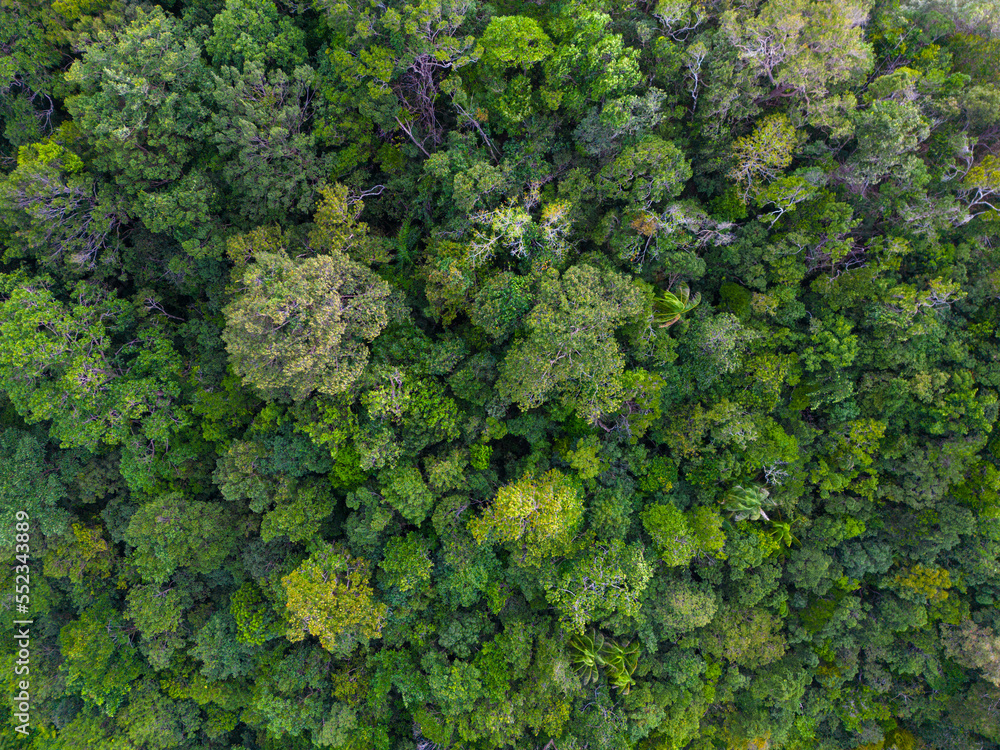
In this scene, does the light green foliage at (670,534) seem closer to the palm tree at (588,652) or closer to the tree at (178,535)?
the palm tree at (588,652)

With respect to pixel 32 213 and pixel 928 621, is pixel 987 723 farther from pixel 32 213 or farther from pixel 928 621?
pixel 32 213

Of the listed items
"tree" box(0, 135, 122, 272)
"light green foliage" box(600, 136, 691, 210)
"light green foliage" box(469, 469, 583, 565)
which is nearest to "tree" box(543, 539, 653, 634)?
"light green foliage" box(469, 469, 583, 565)

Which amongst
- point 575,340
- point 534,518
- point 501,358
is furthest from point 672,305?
point 534,518

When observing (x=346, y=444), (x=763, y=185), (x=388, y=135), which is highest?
(x=763, y=185)

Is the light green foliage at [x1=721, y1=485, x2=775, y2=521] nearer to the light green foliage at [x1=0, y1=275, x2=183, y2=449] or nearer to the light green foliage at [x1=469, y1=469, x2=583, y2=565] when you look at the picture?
the light green foliage at [x1=469, y1=469, x2=583, y2=565]

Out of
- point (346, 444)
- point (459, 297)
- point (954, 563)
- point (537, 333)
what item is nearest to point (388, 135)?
point (459, 297)

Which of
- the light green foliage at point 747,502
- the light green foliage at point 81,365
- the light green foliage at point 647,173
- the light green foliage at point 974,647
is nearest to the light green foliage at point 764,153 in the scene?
the light green foliage at point 647,173
